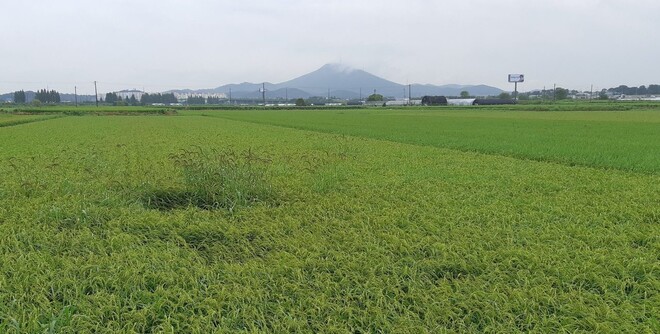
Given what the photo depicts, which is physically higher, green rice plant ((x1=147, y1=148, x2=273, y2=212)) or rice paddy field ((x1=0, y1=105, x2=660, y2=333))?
green rice plant ((x1=147, y1=148, x2=273, y2=212))

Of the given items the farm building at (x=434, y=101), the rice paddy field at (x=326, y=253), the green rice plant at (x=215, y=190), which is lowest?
the rice paddy field at (x=326, y=253)

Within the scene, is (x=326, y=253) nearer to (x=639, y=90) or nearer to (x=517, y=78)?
(x=517, y=78)

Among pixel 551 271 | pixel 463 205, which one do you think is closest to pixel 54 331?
pixel 551 271

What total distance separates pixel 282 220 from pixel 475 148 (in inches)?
408

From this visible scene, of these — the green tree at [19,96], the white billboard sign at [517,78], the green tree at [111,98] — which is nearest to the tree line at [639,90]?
the white billboard sign at [517,78]

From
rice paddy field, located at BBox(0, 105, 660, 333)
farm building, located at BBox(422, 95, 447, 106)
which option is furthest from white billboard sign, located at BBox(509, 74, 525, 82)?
rice paddy field, located at BBox(0, 105, 660, 333)

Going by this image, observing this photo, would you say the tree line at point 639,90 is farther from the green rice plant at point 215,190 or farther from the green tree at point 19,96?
the green tree at point 19,96

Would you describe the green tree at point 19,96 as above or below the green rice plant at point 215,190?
above

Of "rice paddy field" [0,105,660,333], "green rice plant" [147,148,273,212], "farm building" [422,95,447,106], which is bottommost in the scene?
"rice paddy field" [0,105,660,333]

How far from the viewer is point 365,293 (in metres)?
3.40

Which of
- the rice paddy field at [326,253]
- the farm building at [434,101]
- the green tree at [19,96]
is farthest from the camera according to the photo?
the green tree at [19,96]

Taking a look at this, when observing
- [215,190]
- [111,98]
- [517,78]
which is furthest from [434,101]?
[215,190]

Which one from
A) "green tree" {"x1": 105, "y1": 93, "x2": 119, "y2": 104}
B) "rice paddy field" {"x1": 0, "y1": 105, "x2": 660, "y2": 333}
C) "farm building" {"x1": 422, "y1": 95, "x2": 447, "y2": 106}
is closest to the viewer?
"rice paddy field" {"x1": 0, "y1": 105, "x2": 660, "y2": 333}

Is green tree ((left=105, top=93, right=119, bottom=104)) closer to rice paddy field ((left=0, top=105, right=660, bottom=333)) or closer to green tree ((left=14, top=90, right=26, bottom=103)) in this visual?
green tree ((left=14, top=90, right=26, bottom=103))
